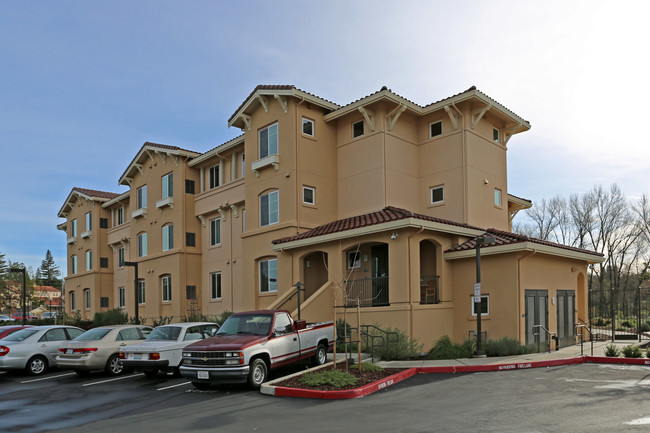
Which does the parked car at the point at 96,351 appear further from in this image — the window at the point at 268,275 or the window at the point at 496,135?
the window at the point at 496,135

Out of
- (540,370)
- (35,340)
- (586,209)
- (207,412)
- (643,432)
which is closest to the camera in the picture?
(643,432)

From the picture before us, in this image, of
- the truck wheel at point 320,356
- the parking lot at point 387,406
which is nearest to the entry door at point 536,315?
the parking lot at point 387,406

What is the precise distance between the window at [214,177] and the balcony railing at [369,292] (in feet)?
39.9

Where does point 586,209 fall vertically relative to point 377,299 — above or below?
above

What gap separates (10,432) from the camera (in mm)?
9602

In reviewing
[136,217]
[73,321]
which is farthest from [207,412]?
[73,321]

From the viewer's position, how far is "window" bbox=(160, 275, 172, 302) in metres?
31.2

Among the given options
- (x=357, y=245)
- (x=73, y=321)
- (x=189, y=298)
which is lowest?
(x=73, y=321)

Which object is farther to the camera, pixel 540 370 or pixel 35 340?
pixel 35 340

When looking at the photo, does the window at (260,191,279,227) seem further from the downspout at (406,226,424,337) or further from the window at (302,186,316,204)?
the downspout at (406,226,424,337)

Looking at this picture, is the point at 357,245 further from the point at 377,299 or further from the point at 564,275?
the point at 564,275

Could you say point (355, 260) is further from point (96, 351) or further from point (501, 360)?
point (96, 351)

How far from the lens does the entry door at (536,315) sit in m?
18.3

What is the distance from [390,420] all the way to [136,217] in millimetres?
29161
